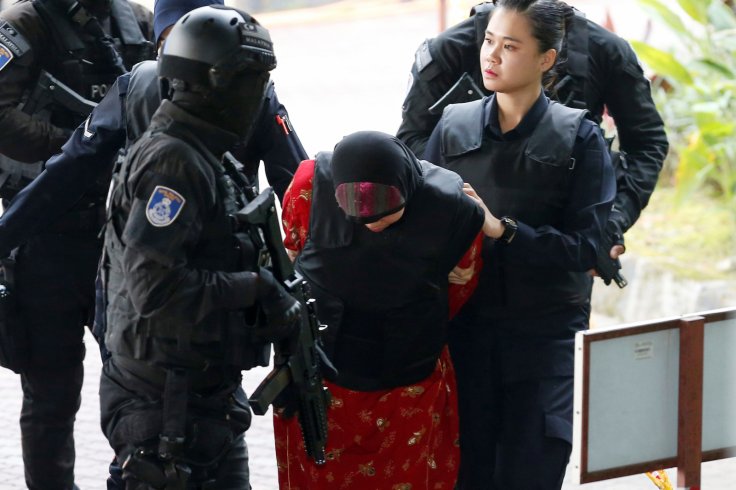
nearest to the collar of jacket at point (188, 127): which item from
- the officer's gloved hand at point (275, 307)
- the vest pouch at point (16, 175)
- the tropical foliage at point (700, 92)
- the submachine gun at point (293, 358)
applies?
the submachine gun at point (293, 358)

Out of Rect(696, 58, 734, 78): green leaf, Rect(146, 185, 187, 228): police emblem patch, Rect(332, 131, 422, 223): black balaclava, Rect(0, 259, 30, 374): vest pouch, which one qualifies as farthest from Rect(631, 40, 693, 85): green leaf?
Rect(146, 185, 187, 228): police emblem patch

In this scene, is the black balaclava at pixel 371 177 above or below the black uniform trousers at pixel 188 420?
above

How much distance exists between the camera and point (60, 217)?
439 cm

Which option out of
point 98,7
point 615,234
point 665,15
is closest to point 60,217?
point 98,7

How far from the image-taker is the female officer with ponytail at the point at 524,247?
154 inches

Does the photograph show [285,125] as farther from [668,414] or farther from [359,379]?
[668,414]

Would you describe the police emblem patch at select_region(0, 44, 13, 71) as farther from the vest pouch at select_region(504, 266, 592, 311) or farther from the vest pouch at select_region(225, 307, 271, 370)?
the vest pouch at select_region(504, 266, 592, 311)

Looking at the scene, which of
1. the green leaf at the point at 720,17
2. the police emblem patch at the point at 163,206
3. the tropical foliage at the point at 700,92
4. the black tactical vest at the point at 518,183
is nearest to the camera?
the police emblem patch at the point at 163,206

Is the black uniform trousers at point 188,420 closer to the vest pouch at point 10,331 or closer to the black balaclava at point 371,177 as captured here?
the black balaclava at point 371,177

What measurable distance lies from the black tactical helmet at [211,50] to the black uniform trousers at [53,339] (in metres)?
1.37

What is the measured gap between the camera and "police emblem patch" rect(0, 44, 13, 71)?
4.40 metres

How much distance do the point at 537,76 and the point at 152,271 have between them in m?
1.38

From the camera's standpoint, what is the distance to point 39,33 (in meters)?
4.48

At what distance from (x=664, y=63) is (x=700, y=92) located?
0.88ft
